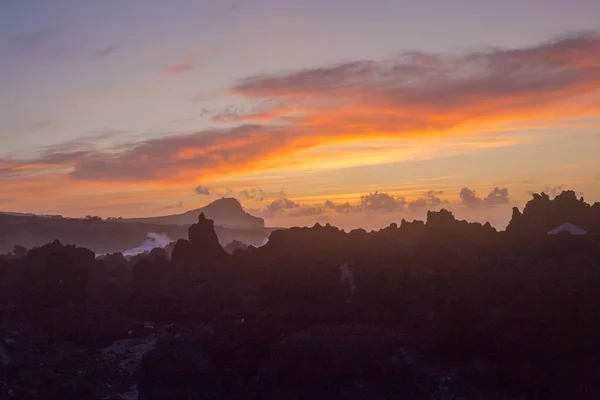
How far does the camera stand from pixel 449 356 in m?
41.9

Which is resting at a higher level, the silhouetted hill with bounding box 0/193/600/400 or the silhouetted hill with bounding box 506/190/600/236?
the silhouetted hill with bounding box 506/190/600/236

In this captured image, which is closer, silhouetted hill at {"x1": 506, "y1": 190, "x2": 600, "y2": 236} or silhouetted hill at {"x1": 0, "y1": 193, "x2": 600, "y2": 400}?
silhouetted hill at {"x1": 0, "y1": 193, "x2": 600, "y2": 400}

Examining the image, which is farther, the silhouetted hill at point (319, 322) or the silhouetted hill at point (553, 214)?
the silhouetted hill at point (553, 214)

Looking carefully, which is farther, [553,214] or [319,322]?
[553,214]

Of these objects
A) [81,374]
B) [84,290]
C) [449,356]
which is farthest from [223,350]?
[84,290]

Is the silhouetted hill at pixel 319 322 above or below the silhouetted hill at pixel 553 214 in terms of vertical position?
below

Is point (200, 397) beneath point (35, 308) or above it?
beneath

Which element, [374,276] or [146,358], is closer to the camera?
[146,358]

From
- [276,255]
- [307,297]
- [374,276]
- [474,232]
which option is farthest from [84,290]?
[474,232]

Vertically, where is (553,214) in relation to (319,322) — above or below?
above

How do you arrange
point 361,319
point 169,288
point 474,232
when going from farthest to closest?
point 474,232 < point 169,288 < point 361,319

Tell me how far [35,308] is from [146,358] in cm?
2068

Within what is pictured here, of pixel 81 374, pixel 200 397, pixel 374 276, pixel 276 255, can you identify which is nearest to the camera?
pixel 200 397

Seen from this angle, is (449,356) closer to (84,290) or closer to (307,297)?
(307,297)
